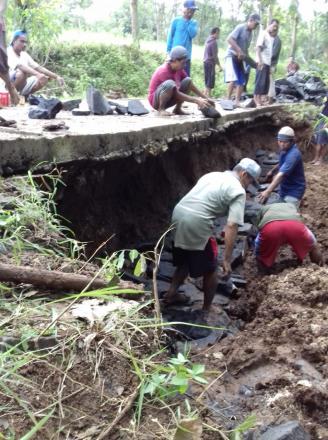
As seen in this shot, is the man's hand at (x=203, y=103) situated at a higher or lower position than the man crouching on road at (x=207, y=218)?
higher

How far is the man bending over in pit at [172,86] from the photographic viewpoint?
270 inches

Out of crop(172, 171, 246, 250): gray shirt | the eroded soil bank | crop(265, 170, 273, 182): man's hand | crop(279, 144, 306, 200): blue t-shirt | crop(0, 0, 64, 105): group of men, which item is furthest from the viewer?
crop(0, 0, 64, 105): group of men

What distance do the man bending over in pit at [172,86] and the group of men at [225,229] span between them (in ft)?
6.81

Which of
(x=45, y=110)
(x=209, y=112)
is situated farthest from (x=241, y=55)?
(x=45, y=110)

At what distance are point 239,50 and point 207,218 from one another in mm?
5878

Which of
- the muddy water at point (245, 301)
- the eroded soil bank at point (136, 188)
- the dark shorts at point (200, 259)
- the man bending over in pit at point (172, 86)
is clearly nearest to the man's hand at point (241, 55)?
the eroded soil bank at point (136, 188)

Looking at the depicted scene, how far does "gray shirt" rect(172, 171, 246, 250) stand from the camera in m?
4.92

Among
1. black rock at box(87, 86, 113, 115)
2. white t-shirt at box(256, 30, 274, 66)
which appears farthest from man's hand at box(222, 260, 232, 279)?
white t-shirt at box(256, 30, 274, 66)

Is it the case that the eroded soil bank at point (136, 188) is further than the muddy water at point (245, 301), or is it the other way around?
the eroded soil bank at point (136, 188)

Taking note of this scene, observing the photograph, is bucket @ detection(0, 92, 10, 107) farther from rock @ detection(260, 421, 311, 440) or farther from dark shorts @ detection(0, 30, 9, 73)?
rock @ detection(260, 421, 311, 440)

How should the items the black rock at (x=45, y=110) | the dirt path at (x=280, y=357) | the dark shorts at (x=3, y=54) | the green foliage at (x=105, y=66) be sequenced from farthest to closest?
the green foliage at (x=105, y=66)
the dark shorts at (x=3, y=54)
the black rock at (x=45, y=110)
the dirt path at (x=280, y=357)

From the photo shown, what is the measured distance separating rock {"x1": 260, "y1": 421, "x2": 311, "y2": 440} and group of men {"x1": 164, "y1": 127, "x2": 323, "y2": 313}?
2671mm

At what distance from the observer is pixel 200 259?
5.11m

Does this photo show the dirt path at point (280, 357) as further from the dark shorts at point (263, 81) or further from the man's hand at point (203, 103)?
the dark shorts at point (263, 81)
